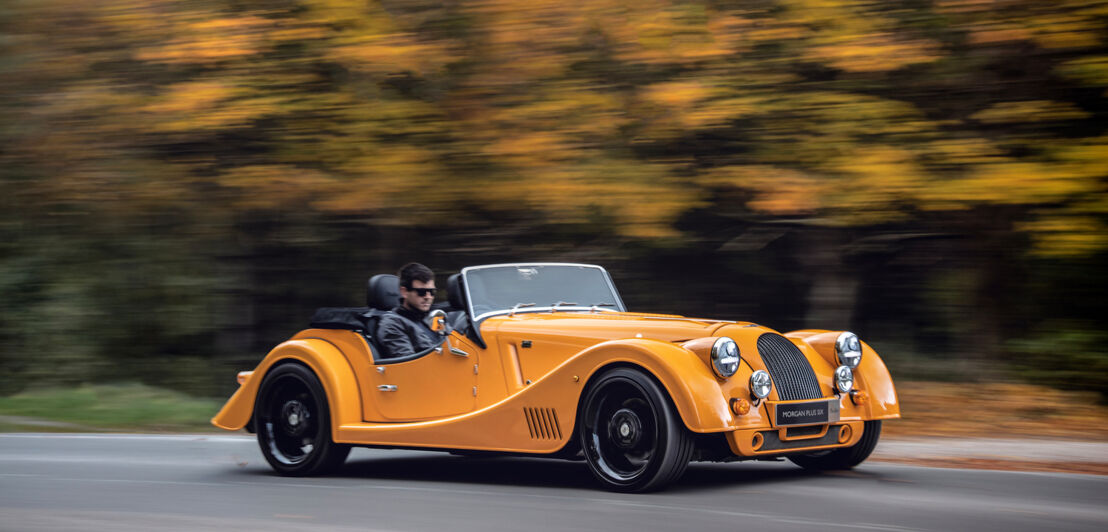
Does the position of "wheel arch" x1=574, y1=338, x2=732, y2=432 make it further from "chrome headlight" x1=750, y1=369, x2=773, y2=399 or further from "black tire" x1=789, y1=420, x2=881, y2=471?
"black tire" x1=789, y1=420, x2=881, y2=471

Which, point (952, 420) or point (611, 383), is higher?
point (611, 383)

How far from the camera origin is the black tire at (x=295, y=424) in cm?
A: 895

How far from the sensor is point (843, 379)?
802 centimetres

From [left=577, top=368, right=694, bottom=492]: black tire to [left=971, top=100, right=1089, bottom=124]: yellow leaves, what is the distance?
6.24 metres

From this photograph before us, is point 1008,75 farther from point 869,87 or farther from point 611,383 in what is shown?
point 611,383

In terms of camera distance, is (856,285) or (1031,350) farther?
(856,285)

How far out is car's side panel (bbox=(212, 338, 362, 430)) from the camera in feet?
29.0

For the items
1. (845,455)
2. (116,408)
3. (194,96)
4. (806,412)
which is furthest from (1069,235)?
(116,408)

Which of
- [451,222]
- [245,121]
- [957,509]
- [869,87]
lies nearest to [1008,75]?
[869,87]

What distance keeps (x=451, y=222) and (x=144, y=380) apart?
20.8ft

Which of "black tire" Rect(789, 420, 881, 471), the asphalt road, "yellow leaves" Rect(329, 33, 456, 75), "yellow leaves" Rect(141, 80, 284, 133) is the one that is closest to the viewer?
the asphalt road

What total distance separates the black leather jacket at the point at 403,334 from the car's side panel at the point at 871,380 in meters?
2.71

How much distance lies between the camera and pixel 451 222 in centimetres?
1385

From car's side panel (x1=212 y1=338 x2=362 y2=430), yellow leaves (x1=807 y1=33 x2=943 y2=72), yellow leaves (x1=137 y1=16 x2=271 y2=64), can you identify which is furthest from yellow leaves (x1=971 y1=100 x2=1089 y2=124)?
yellow leaves (x1=137 y1=16 x2=271 y2=64)
